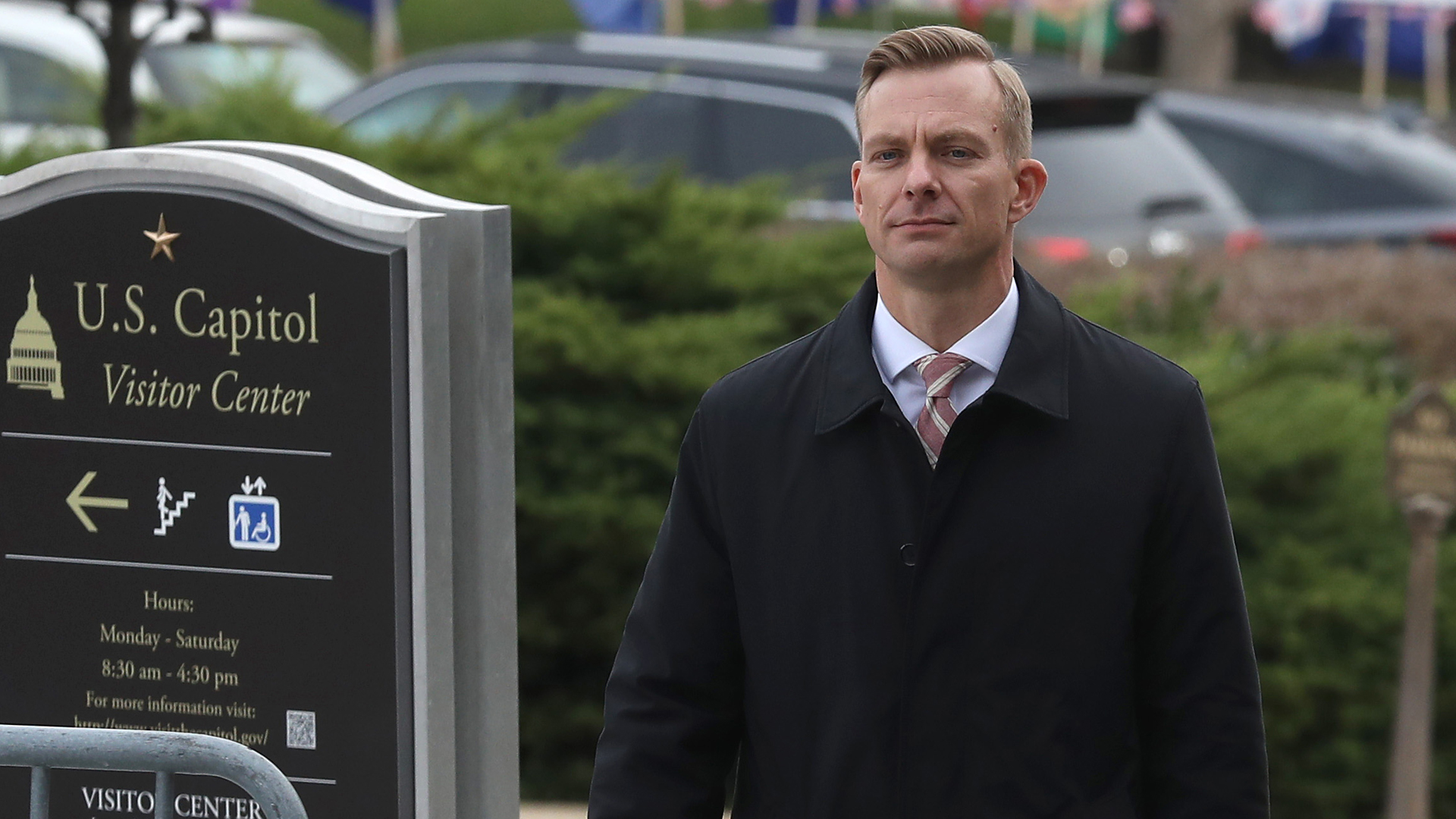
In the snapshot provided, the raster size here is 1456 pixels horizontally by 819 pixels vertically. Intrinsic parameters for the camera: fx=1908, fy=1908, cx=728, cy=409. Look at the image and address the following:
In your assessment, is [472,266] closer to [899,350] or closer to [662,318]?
[899,350]

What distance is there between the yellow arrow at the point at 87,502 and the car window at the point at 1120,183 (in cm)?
589

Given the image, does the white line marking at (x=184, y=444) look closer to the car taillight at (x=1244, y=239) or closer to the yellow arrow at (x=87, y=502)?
the yellow arrow at (x=87, y=502)

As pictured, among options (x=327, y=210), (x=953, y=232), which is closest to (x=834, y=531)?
(x=953, y=232)

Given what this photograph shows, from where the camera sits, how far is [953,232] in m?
2.16

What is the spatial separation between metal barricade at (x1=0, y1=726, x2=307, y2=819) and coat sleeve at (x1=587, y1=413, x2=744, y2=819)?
1.30 feet

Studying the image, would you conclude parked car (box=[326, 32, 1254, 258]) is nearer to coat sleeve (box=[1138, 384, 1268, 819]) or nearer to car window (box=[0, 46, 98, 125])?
car window (box=[0, 46, 98, 125])

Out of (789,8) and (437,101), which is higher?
(789,8)

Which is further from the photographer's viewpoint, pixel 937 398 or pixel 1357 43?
pixel 1357 43

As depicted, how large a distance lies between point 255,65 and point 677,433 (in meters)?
6.12

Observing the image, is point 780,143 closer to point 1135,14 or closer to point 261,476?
point 261,476

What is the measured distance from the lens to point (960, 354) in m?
2.21

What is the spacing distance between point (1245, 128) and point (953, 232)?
Answer: 8.63 metres

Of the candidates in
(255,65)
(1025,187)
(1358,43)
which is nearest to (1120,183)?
(255,65)

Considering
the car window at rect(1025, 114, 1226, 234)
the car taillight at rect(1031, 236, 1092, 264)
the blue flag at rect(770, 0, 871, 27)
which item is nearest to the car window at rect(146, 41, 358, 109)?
the car window at rect(1025, 114, 1226, 234)
